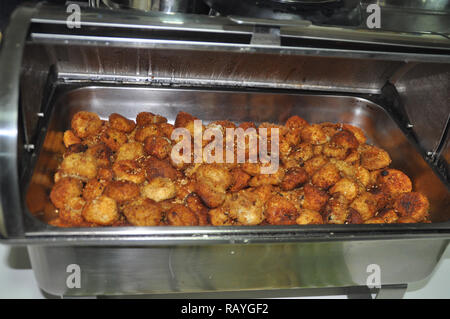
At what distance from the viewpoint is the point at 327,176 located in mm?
1554

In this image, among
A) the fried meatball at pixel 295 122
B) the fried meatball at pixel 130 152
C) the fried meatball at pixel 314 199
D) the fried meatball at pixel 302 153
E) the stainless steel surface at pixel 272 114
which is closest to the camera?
the stainless steel surface at pixel 272 114

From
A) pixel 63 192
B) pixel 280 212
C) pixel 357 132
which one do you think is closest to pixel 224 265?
pixel 280 212

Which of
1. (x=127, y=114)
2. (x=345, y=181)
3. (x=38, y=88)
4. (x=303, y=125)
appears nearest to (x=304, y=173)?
(x=345, y=181)

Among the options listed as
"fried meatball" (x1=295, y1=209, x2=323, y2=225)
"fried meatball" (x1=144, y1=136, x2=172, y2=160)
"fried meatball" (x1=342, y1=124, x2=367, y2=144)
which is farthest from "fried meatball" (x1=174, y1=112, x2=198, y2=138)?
"fried meatball" (x1=342, y1=124, x2=367, y2=144)

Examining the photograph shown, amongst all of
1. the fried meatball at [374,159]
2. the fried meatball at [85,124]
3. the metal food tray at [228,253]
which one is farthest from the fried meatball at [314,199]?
the fried meatball at [85,124]

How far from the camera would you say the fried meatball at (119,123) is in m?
1.68

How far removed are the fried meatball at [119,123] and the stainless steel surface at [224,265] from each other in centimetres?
65

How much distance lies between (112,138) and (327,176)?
89 centimetres

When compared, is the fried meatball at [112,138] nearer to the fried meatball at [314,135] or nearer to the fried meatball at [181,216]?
the fried meatball at [181,216]

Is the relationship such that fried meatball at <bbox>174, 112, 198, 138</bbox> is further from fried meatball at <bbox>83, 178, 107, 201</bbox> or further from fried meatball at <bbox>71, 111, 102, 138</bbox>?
fried meatball at <bbox>83, 178, 107, 201</bbox>

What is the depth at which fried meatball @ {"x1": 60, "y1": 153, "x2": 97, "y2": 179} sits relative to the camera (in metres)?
1.46

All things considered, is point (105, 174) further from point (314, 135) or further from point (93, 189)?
point (314, 135)

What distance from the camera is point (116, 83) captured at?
5.76ft
